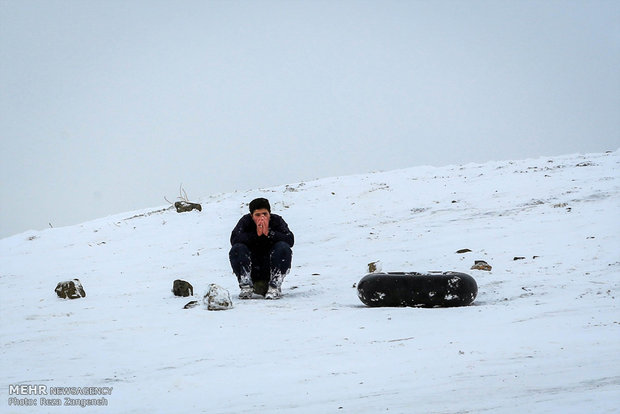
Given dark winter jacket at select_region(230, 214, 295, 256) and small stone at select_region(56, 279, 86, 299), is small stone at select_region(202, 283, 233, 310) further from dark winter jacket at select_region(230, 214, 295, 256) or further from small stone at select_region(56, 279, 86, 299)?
small stone at select_region(56, 279, 86, 299)

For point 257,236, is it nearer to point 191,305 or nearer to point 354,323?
point 191,305

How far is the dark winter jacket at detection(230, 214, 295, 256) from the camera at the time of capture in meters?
5.87

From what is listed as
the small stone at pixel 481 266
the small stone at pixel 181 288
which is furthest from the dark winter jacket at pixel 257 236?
the small stone at pixel 481 266

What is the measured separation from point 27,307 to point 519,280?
4948 millimetres

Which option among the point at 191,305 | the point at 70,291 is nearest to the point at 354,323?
the point at 191,305

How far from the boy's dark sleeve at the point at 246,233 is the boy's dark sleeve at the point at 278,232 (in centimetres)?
18

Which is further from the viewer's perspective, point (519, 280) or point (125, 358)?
point (519, 280)

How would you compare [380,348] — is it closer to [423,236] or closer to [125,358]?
[125,358]

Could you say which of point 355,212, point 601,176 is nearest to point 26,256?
point 355,212

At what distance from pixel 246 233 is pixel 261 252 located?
256mm

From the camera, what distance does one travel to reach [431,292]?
4.74 m

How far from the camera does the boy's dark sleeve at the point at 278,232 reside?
232 inches

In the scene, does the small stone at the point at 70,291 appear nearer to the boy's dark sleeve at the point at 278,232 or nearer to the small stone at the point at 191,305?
the small stone at the point at 191,305

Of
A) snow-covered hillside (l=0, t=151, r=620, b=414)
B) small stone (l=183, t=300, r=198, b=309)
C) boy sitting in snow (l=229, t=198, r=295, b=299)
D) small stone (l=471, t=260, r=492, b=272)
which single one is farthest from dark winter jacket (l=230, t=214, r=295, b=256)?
small stone (l=471, t=260, r=492, b=272)
